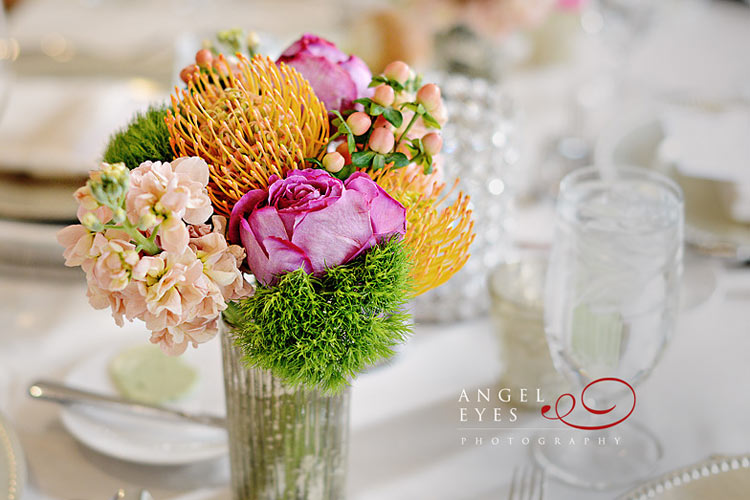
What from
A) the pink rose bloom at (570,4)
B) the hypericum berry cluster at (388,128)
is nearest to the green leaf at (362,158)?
the hypericum berry cluster at (388,128)

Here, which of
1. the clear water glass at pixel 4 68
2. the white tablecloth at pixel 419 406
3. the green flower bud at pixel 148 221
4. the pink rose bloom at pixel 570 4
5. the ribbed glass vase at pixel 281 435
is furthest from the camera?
the pink rose bloom at pixel 570 4

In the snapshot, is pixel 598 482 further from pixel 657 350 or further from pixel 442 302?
pixel 442 302

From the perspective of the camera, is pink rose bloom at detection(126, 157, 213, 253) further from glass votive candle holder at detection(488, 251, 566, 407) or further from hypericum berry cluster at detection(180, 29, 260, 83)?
glass votive candle holder at detection(488, 251, 566, 407)

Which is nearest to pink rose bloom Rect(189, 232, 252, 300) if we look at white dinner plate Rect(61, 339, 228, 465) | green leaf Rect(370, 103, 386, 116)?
green leaf Rect(370, 103, 386, 116)

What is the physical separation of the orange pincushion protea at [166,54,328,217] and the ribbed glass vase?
11 centimetres

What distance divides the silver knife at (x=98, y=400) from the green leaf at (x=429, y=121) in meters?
0.31

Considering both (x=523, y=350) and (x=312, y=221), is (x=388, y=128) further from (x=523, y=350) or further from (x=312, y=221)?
(x=523, y=350)

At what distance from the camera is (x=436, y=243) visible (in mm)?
423

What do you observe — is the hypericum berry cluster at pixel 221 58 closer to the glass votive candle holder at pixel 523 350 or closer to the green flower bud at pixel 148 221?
the green flower bud at pixel 148 221

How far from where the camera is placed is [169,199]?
1.11ft

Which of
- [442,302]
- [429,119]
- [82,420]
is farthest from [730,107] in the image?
[82,420]

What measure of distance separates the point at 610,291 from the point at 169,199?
320 mm

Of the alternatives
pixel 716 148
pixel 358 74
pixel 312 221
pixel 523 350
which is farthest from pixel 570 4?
pixel 312 221

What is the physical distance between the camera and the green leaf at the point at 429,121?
1.37 feet
